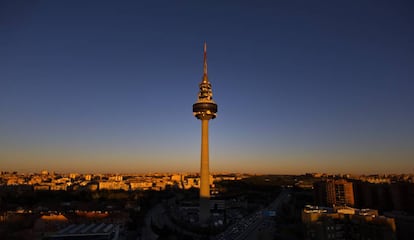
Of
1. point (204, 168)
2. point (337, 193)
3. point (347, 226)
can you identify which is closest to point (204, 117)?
point (204, 168)

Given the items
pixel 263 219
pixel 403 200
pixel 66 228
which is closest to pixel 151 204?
pixel 263 219

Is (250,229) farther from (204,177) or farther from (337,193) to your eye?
(337,193)

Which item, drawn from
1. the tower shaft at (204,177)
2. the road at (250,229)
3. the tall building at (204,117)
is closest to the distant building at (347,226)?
the road at (250,229)

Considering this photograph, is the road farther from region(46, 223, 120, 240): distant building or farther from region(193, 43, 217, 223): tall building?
region(46, 223, 120, 240): distant building

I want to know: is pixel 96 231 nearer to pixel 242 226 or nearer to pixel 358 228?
pixel 242 226

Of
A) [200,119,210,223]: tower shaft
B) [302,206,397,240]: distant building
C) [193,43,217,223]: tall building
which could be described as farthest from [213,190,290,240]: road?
[302,206,397,240]: distant building

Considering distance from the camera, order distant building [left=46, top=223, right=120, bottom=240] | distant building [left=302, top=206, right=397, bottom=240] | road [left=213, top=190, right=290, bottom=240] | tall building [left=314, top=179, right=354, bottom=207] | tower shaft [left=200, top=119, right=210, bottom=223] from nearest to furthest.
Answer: distant building [left=302, top=206, right=397, bottom=240], distant building [left=46, top=223, right=120, bottom=240], road [left=213, top=190, right=290, bottom=240], tall building [left=314, top=179, right=354, bottom=207], tower shaft [left=200, top=119, right=210, bottom=223]
